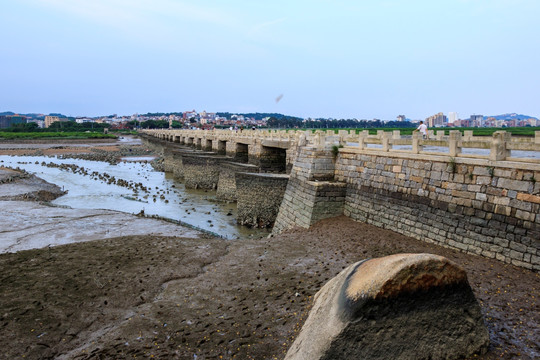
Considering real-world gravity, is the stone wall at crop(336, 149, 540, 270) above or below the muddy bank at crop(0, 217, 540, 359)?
above

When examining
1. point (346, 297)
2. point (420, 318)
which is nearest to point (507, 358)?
point (420, 318)

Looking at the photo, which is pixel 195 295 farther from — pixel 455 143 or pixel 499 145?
pixel 499 145

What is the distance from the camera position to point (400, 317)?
4.95 meters

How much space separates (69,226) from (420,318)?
1405cm

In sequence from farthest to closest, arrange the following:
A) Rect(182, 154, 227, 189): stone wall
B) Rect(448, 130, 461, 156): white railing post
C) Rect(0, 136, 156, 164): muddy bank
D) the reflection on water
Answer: Rect(0, 136, 156, 164): muddy bank < Rect(182, 154, 227, 189): stone wall < the reflection on water < Rect(448, 130, 461, 156): white railing post

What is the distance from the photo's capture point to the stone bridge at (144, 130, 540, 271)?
8.43 meters

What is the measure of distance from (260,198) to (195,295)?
1102 centimetres

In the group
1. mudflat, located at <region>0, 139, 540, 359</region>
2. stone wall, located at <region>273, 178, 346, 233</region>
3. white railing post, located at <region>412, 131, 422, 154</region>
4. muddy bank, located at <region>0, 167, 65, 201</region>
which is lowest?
Answer: muddy bank, located at <region>0, 167, 65, 201</region>

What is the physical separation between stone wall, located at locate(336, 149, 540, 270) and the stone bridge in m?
0.02

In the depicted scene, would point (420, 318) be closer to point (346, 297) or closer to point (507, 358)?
point (346, 297)

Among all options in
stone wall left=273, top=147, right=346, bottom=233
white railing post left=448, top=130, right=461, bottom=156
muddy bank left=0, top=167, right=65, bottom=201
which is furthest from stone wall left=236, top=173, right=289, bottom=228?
muddy bank left=0, top=167, right=65, bottom=201

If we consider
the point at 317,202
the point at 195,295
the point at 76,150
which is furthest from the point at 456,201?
the point at 76,150

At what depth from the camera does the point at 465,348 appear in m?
5.17

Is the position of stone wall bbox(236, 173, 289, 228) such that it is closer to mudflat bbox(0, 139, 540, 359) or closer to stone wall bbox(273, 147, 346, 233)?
stone wall bbox(273, 147, 346, 233)
